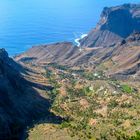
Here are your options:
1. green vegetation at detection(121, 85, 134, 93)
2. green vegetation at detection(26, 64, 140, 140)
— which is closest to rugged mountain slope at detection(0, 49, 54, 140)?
green vegetation at detection(26, 64, 140, 140)

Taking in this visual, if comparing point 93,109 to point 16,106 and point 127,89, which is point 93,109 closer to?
point 16,106

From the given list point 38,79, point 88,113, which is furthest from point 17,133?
point 38,79

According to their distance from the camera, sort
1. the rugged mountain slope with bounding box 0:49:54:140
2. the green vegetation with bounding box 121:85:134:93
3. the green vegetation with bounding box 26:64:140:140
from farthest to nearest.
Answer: the green vegetation with bounding box 121:85:134:93, the rugged mountain slope with bounding box 0:49:54:140, the green vegetation with bounding box 26:64:140:140

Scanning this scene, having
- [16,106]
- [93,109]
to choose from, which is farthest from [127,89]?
[16,106]

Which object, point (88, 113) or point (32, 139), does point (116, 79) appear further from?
point (32, 139)

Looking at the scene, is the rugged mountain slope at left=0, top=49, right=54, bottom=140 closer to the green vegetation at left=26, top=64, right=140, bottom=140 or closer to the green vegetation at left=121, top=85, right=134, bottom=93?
the green vegetation at left=26, top=64, right=140, bottom=140

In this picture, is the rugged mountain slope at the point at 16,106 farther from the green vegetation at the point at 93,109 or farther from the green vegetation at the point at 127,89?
the green vegetation at the point at 127,89

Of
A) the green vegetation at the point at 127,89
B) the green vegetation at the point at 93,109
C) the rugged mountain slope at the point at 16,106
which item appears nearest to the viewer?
the green vegetation at the point at 93,109

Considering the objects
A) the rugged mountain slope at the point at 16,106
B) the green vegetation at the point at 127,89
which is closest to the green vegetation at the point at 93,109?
the green vegetation at the point at 127,89
